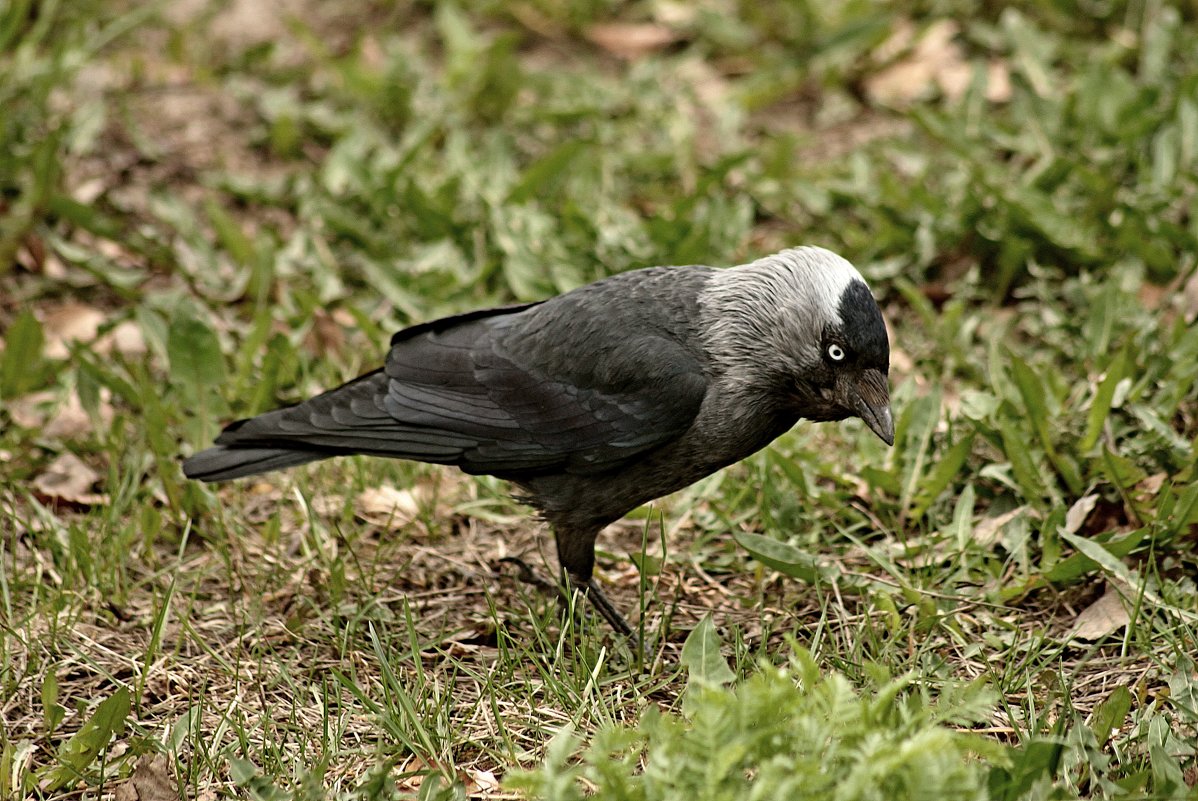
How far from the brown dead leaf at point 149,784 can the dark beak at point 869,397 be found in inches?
83.8

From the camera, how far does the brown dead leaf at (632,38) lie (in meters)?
7.60

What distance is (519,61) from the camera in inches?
289

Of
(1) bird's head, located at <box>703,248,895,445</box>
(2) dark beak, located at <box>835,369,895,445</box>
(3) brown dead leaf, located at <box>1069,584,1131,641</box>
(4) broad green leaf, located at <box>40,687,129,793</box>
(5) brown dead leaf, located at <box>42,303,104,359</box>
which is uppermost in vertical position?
(1) bird's head, located at <box>703,248,895,445</box>

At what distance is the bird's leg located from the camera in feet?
13.6

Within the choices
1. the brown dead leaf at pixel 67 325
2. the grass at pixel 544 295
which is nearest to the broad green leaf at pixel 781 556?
the grass at pixel 544 295

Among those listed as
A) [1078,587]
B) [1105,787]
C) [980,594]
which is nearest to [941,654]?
[980,594]

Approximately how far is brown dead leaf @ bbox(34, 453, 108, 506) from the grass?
2 centimetres

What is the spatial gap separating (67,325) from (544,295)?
2.02m

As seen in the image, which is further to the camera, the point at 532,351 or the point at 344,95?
the point at 344,95

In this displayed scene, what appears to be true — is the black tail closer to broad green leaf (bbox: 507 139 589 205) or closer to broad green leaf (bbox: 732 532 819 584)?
broad green leaf (bbox: 732 532 819 584)

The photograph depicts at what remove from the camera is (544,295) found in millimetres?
5660

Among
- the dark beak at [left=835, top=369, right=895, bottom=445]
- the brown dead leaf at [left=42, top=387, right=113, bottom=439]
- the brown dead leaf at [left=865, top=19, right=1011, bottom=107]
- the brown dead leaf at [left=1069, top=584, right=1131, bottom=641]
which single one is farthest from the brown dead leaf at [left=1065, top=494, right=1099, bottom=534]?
the brown dead leaf at [left=42, top=387, right=113, bottom=439]

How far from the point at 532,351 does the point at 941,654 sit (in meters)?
1.56

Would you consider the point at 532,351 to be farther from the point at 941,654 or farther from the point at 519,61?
the point at 519,61
